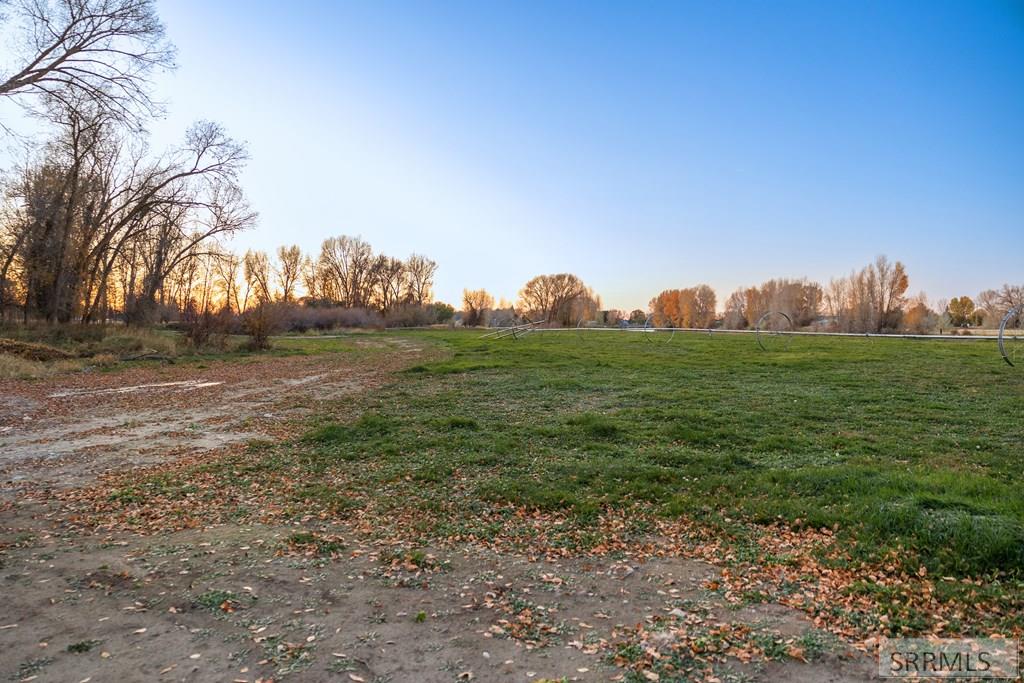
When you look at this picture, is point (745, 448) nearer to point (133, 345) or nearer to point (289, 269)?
point (133, 345)

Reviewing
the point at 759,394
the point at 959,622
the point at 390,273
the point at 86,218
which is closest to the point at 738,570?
the point at 959,622

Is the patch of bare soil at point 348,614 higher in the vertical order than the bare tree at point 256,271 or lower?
lower

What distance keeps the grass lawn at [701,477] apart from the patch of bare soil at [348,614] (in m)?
0.61

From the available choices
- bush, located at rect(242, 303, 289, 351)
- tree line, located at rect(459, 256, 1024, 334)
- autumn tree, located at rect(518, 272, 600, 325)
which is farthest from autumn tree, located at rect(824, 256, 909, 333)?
bush, located at rect(242, 303, 289, 351)

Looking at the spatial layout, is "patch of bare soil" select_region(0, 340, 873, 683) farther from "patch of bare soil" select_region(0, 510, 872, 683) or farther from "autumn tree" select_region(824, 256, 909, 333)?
"autumn tree" select_region(824, 256, 909, 333)

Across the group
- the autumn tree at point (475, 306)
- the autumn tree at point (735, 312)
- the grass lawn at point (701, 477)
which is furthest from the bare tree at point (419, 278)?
the grass lawn at point (701, 477)

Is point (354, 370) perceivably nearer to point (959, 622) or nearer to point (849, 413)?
point (849, 413)

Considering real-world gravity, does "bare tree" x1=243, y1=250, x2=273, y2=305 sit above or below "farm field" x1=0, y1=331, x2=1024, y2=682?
above

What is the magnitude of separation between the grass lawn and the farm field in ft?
0.14

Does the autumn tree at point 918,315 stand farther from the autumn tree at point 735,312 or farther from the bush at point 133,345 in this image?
the bush at point 133,345

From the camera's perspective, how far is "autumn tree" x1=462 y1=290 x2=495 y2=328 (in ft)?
254

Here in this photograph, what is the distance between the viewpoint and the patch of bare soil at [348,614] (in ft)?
11.8

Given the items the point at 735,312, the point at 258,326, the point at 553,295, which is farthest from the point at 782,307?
the point at 258,326

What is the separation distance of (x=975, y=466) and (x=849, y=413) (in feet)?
12.7
